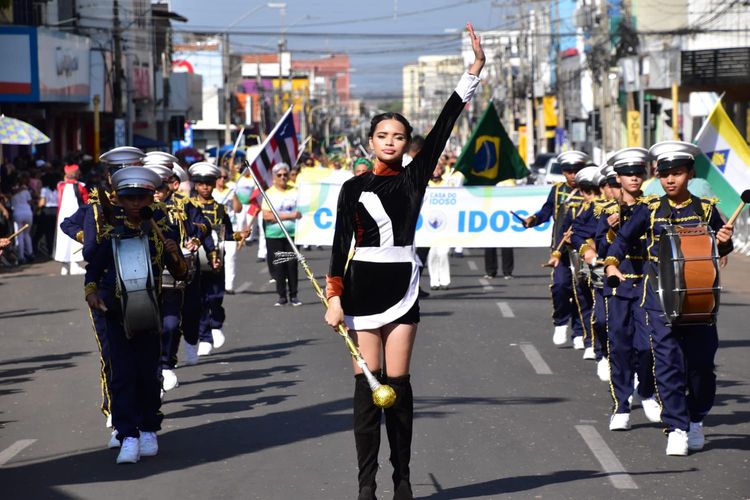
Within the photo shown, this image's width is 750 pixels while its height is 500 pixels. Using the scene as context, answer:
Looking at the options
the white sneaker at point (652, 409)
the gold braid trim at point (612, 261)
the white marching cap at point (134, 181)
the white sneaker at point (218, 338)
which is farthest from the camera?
the white sneaker at point (218, 338)

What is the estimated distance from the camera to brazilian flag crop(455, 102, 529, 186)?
19297mm

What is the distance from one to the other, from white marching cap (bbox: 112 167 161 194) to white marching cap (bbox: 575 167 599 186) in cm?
524

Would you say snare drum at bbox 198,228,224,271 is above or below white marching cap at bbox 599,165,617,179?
below

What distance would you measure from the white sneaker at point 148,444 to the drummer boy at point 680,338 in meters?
3.11

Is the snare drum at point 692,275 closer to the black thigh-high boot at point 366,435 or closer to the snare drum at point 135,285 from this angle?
the black thigh-high boot at point 366,435

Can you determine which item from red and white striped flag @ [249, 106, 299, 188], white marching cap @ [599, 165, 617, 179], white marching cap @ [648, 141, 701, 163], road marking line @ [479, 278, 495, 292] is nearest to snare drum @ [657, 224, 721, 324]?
white marching cap @ [648, 141, 701, 163]

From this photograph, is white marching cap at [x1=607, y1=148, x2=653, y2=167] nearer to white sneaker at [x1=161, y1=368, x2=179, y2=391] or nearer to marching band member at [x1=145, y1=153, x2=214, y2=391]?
marching band member at [x1=145, y1=153, x2=214, y2=391]

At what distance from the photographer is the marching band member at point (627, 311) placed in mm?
9453

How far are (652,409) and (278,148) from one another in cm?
832

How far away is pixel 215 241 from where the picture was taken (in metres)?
13.9

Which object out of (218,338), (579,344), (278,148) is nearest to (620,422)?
(579,344)

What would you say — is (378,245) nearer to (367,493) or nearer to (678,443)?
(367,493)

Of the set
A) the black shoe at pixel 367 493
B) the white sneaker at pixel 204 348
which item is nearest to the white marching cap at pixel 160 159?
the white sneaker at pixel 204 348

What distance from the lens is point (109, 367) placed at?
9.17 metres
